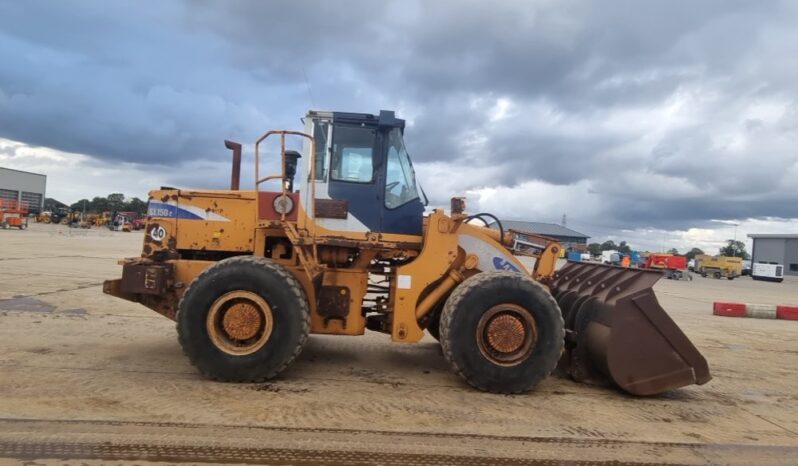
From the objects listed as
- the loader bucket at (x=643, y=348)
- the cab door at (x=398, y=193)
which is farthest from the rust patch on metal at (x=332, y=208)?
the loader bucket at (x=643, y=348)

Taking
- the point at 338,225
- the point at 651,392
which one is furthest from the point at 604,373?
the point at 338,225

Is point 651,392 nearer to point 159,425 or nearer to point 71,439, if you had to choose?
point 159,425

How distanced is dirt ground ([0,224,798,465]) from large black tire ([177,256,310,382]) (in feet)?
0.65

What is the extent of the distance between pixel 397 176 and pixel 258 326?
86.8 inches

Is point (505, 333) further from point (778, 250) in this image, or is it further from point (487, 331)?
point (778, 250)

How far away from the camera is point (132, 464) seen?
3.67m

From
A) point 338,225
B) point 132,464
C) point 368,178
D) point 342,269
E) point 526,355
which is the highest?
point 368,178

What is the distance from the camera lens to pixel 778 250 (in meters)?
95.6

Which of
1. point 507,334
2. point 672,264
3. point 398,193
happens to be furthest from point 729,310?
point 672,264

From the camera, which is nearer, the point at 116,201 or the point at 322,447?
the point at 322,447

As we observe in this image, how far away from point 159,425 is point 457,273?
3.32 m

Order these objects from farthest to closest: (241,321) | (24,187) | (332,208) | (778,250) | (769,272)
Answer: (24,187), (778,250), (769,272), (332,208), (241,321)

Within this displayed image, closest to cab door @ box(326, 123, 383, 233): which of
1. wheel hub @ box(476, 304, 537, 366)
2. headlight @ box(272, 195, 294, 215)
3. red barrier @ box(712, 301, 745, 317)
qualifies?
headlight @ box(272, 195, 294, 215)

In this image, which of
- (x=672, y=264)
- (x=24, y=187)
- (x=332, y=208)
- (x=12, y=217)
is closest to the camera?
(x=332, y=208)
